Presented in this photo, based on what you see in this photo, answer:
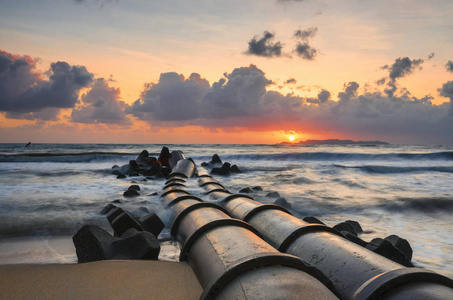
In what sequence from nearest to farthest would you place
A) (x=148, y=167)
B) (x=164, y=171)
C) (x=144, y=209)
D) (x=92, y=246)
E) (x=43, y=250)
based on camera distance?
(x=92, y=246)
(x=43, y=250)
(x=144, y=209)
(x=164, y=171)
(x=148, y=167)

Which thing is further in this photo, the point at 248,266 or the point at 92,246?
the point at 92,246

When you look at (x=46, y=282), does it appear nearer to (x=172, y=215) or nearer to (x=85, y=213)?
(x=172, y=215)

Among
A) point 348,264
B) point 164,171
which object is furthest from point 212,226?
point 164,171

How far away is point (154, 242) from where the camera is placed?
328 centimetres

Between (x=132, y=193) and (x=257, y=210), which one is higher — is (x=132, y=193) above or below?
below

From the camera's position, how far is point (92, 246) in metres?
3.12

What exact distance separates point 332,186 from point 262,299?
10507 millimetres

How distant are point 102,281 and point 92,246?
630mm

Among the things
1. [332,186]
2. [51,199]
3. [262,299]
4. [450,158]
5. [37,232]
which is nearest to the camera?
[262,299]

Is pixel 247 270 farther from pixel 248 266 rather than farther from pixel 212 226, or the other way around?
pixel 212 226

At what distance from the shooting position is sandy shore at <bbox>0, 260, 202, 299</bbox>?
7.79 feet

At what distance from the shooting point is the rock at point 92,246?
3.10 meters

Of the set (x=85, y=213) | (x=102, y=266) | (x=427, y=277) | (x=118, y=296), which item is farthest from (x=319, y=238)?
(x=85, y=213)

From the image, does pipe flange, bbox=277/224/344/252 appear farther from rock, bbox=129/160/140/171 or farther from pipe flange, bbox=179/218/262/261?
rock, bbox=129/160/140/171
